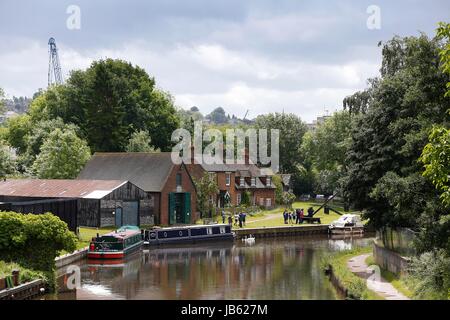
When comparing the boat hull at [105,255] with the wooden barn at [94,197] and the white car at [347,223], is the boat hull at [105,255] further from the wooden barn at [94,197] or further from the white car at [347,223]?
the white car at [347,223]

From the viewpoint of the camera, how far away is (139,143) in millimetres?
80125

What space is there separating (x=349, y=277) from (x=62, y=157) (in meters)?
46.5

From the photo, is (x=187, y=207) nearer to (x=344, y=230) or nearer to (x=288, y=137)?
(x=344, y=230)

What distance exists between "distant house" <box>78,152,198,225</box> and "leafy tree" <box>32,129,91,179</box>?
4.07m

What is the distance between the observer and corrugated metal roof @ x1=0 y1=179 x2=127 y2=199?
56944mm

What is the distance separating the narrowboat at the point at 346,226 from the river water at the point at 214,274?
951 cm

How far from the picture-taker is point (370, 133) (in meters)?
40.1

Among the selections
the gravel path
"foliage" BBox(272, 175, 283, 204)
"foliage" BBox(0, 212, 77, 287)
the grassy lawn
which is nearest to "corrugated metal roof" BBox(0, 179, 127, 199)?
the grassy lawn

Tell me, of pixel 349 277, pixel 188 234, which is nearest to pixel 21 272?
pixel 349 277

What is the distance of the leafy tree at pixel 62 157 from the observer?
7250cm

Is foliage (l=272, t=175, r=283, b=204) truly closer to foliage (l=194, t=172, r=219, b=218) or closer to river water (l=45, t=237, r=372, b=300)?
foliage (l=194, t=172, r=219, b=218)
